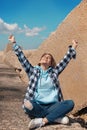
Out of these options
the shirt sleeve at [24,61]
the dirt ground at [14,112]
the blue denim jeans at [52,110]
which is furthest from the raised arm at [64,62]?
the dirt ground at [14,112]

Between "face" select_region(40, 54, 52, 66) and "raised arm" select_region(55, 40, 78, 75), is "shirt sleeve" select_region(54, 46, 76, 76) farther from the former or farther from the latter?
"face" select_region(40, 54, 52, 66)

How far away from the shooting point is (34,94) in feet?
20.6

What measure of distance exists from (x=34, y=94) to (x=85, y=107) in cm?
208

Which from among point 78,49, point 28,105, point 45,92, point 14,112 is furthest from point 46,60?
point 78,49

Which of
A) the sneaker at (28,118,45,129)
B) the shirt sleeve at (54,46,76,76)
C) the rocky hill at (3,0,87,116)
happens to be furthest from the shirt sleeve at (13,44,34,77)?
the rocky hill at (3,0,87,116)

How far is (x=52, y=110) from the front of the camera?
617 centimetres

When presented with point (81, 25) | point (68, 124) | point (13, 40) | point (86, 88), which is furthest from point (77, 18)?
point (68, 124)

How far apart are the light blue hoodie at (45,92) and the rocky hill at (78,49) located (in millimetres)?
1768

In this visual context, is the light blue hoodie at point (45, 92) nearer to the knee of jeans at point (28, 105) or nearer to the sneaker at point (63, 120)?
the knee of jeans at point (28, 105)

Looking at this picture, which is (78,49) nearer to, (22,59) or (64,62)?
(64,62)

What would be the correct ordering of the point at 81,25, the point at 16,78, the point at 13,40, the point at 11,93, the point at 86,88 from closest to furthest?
the point at 13,40
the point at 86,88
the point at 81,25
the point at 11,93
the point at 16,78

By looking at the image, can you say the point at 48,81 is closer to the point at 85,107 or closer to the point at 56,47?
the point at 85,107

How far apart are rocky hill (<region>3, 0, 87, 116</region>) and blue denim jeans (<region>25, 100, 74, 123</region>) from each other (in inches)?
68.2

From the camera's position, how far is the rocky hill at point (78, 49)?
812 cm
